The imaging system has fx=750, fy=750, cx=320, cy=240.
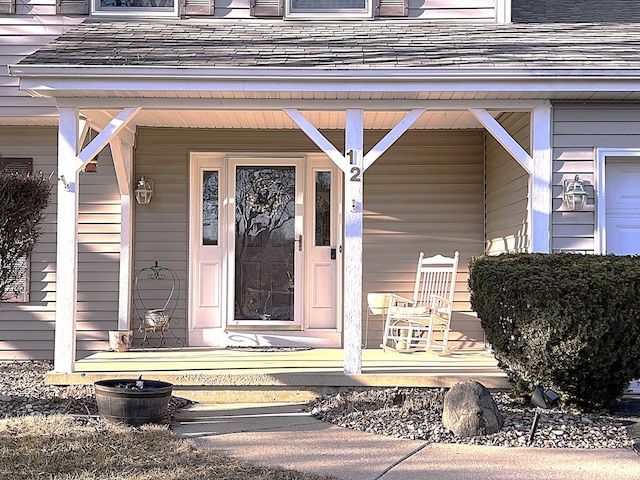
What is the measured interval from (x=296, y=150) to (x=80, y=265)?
2469mm

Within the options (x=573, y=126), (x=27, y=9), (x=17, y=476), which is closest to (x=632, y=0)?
(x=573, y=126)

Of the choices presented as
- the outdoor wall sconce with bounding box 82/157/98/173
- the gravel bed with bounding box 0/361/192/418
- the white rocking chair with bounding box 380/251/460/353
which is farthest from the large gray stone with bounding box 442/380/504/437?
the outdoor wall sconce with bounding box 82/157/98/173

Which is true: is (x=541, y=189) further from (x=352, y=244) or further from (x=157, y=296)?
(x=157, y=296)

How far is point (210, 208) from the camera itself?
7840mm

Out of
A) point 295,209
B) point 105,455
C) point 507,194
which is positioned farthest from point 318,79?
point 105,455

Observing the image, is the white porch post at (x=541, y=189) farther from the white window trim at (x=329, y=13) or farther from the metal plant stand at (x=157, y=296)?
the metal plant stand at (x=157, y=296)

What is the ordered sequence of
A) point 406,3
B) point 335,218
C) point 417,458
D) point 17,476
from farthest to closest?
point 335,218 < point 406,3 < point 417,458 < point 17,476

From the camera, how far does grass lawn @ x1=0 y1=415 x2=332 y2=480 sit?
380 centimetres

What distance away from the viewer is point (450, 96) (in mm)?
5875

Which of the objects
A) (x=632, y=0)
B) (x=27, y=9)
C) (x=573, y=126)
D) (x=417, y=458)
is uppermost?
(x=632, y=0)

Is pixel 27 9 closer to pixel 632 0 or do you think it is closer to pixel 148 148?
pixel 148 148

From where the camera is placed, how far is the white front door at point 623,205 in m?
6.11

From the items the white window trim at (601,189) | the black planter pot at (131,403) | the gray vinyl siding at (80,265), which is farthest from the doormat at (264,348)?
the white window trim at (601,189)

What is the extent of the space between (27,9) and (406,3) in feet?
12.1
